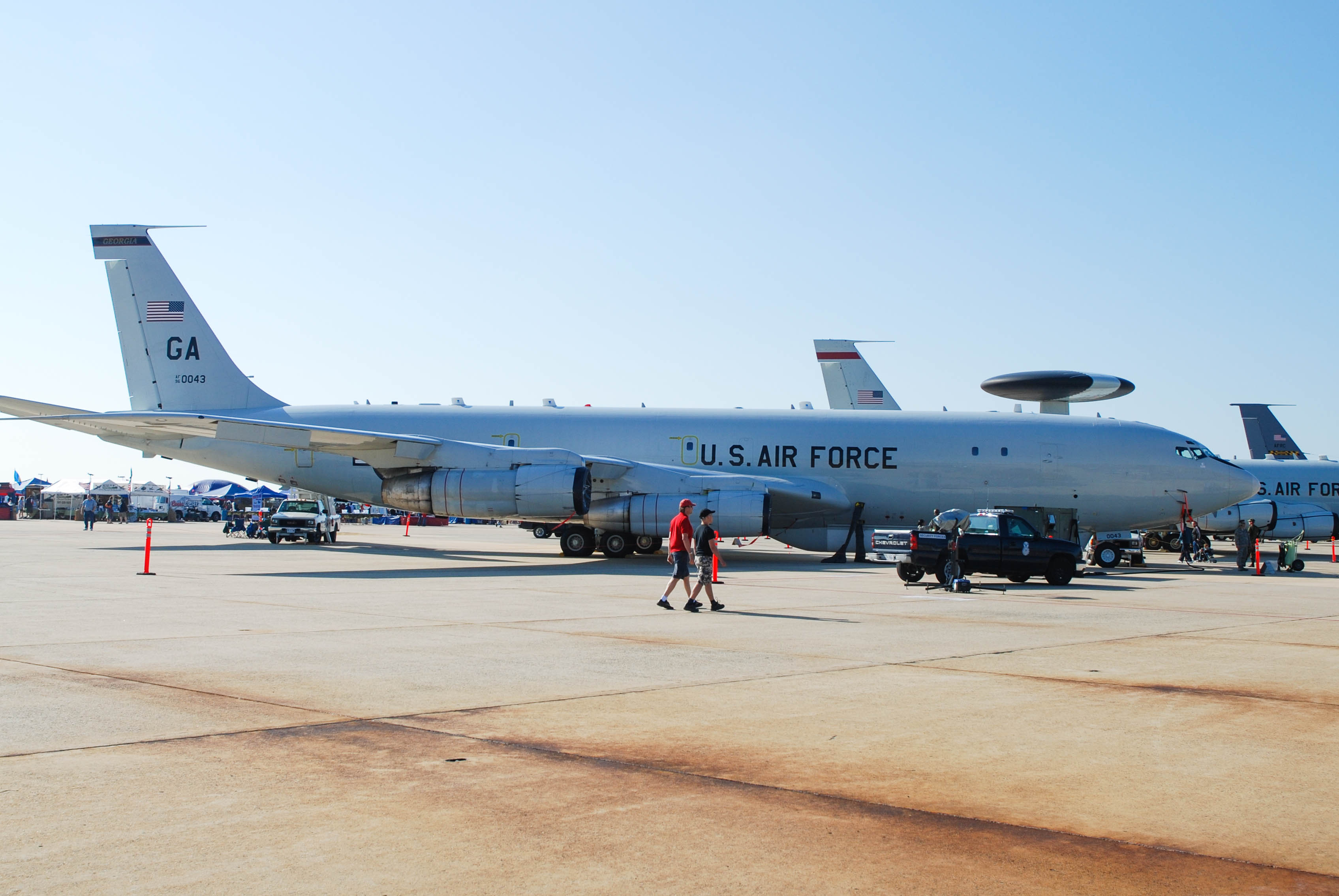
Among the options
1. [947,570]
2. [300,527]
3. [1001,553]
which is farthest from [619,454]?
[300,527]

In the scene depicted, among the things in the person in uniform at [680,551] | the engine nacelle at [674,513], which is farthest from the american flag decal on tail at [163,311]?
the person in uniform at [680,551]

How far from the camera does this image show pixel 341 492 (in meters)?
32.0

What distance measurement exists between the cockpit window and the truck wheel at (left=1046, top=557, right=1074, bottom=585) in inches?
48.2

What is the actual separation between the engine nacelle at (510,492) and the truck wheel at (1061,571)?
36.3ft

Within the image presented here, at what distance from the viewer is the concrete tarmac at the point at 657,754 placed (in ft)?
14.9

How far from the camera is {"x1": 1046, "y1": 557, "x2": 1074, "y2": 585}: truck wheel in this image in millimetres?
21906

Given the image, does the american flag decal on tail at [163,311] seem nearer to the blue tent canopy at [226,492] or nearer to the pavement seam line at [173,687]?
the pavement seam line at [173,687]

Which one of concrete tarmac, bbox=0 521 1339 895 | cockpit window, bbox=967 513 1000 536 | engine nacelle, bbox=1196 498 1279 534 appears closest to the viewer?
concrete tarmac, bbox=0 521 1339 895

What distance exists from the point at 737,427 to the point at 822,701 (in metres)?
22.5

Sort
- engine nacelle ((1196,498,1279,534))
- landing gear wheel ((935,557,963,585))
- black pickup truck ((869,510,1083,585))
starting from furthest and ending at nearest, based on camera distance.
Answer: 1. engine nacelle ((1196,498,1279,534))
2. black pickup truck ((869,510,1083,585))
3. landing gear wheel ((935,557,963,585))

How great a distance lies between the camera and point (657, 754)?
21.3 feet

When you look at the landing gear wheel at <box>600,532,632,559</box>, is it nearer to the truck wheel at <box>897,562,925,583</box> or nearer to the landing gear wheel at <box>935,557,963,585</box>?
the truck wheel at <box>897,562,925,583</box>

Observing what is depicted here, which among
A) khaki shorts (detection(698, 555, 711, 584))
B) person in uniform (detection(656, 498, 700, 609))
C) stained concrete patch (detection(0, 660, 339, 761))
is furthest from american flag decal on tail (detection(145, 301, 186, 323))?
stained concrete patch (detection(0, 660, 339, 761))

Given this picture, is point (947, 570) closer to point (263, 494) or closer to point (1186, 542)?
point (1186, 542)
